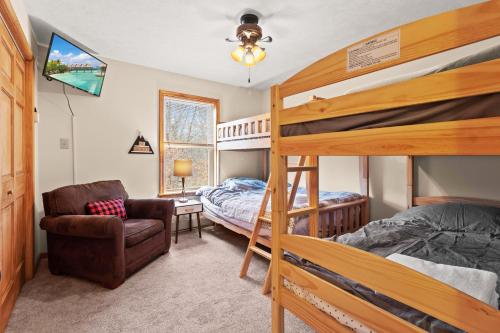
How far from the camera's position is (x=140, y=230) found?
8.16ft

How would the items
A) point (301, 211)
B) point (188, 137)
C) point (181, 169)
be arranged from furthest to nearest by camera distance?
point (188, 137) < point (181, 169) < point (301, 211)

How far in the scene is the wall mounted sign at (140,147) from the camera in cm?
353

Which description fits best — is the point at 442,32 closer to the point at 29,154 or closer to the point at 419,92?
the point at 419,92

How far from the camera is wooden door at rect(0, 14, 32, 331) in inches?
66.9

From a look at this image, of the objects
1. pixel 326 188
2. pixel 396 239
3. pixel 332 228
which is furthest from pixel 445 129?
pixel 326 188

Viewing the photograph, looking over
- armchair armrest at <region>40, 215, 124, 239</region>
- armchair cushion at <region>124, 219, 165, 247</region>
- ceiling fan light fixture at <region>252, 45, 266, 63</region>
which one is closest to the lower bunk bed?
armchair cushion at <region>124, 219, 165, 247</region>

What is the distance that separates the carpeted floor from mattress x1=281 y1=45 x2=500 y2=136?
145 centimetres

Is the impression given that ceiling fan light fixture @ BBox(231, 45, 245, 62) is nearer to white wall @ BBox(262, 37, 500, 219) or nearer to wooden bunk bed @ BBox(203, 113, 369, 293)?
wooden bunk bed @ BBox(203, 113, 369, 293)

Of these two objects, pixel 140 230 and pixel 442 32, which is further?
pixel 140 230

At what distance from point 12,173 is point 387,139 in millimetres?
2600

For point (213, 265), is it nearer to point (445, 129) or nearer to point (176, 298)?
point (176, 298)

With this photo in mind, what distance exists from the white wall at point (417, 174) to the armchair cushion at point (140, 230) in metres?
2.52

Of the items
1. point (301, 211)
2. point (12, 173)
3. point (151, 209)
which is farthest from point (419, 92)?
point (151, 209)

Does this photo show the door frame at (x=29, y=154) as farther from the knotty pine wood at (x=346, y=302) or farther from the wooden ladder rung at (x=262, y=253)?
the knotty pine wood at (x=346, y=302)
